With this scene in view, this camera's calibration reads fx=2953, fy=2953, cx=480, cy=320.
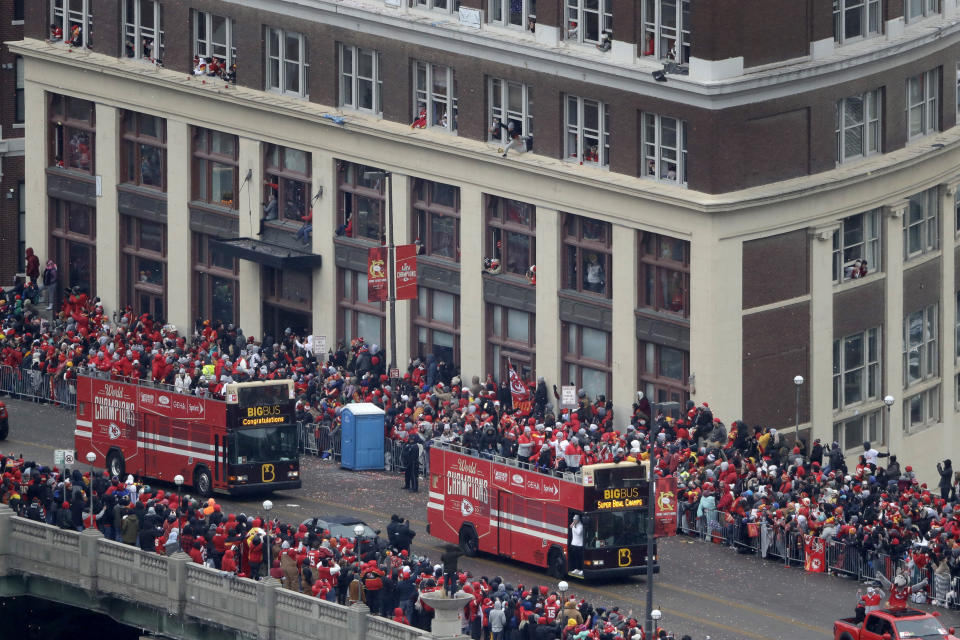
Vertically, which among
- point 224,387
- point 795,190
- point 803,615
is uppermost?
point 795,190

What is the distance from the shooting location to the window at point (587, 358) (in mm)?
91750

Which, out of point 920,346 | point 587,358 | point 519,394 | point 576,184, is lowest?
point 519,394

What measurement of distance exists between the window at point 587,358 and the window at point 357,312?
781cm

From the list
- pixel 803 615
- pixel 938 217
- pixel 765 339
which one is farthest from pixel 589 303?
pixel 803 615

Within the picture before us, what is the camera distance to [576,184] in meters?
91.1

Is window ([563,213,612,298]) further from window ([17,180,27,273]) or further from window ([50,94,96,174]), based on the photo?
window ([17,180,27,273])

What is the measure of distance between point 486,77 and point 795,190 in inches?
450

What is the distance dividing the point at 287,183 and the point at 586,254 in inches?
536

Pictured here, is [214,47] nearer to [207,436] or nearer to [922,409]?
[207,436]

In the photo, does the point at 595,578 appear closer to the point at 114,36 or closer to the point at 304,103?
the point at 304,103

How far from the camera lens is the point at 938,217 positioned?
9675 cm

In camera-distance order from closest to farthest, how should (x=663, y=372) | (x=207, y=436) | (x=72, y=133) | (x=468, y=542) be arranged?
1. (x=468, y=542)
2. (x=207, y=436)
3. (x=663, y=372)
4. (x=72, y=133)

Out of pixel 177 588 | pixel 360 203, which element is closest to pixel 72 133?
pixel 360 203

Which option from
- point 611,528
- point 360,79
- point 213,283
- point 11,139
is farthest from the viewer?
point 11,139
